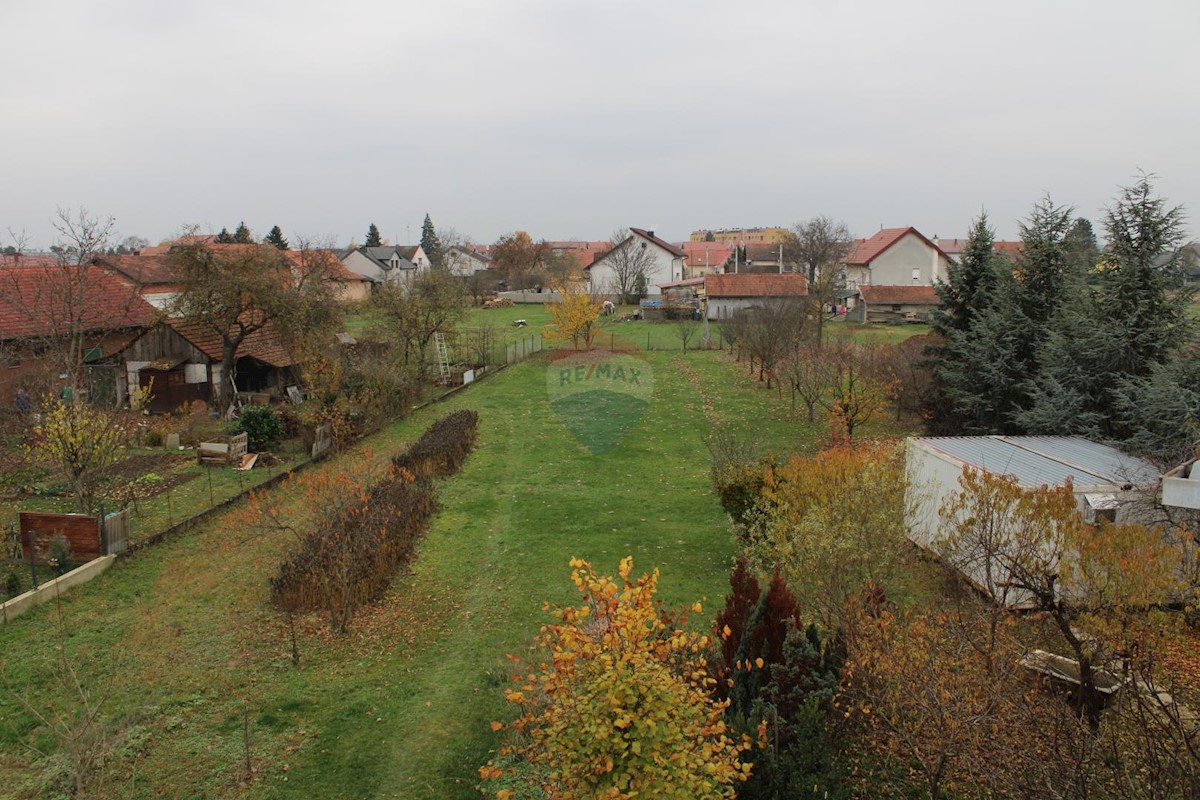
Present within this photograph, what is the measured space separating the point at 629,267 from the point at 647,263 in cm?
200

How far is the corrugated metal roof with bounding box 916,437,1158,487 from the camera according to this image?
11.5 metres

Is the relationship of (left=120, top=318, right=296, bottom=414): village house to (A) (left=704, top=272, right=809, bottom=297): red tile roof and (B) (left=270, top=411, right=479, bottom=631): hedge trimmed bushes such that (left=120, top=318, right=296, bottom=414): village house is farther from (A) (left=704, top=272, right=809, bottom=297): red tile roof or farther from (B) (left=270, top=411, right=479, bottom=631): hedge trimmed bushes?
(A) (left=704, top=272, right=809, bottom=297): red tile roof

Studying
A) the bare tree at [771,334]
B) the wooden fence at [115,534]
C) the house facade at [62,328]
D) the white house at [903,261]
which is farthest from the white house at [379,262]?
the wooden fence at [115,534]

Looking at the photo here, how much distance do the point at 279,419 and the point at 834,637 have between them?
17.9 metres

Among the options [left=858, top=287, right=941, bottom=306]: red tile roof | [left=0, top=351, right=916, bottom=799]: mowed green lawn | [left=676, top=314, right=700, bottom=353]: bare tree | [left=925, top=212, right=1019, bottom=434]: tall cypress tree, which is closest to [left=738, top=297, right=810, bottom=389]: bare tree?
[left=676, top=314, right=700, bottom=353]: bare tree

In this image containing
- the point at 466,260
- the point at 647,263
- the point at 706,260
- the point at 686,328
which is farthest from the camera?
the point at 466,260

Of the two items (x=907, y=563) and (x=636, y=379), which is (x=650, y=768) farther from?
(x=636, y=379)

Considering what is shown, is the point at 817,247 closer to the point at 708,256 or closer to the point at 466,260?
the point at 708,256

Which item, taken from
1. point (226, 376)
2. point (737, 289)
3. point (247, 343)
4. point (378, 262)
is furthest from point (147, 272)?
point (378, 262)

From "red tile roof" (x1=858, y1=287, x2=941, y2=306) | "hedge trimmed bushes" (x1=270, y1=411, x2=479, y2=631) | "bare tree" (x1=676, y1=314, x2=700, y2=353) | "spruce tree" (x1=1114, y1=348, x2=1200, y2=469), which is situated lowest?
"hedge trimmed bushes" (x1=270, y1=411, x2=479, y2=631)

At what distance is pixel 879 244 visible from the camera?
58.4 meters

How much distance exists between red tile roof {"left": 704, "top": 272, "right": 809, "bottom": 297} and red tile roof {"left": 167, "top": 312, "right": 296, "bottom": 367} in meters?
30.3

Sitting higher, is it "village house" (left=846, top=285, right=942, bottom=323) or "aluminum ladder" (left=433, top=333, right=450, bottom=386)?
"village house" (left=846, top=285, right=942, bottom=323)

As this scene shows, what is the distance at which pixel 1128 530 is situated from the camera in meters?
8.87
